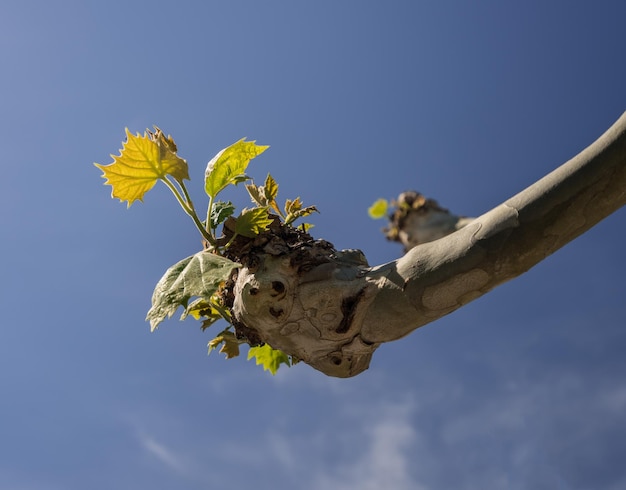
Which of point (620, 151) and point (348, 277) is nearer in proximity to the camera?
point (620, 151)

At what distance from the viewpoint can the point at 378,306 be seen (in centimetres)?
291

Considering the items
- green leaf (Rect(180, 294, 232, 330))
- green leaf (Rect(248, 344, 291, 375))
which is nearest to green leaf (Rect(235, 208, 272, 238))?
green leaf (Rect(180, 294, 232, 330))

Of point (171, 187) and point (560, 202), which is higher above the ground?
point (171, 187)

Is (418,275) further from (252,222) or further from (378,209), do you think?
(252,222)

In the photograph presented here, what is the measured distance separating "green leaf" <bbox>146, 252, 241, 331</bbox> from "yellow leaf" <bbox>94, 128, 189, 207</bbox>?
0.60 m

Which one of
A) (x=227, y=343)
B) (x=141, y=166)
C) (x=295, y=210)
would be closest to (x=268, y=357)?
(x=227, y=343)

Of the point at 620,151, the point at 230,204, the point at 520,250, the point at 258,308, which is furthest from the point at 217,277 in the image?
the point at 620,151

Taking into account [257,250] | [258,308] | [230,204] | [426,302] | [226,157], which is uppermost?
[226,157]

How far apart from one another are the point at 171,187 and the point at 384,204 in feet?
4.52

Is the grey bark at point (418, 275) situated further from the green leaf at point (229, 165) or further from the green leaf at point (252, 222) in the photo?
the green leaf at point (229, 165)

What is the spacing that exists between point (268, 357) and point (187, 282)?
1306mm

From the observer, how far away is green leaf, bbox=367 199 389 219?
2.69 meters

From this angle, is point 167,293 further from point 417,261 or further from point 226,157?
point 417,261

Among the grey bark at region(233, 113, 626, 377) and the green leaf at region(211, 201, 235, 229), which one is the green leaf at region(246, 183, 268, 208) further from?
the grey bark at region(233, 113, 626, 377)
